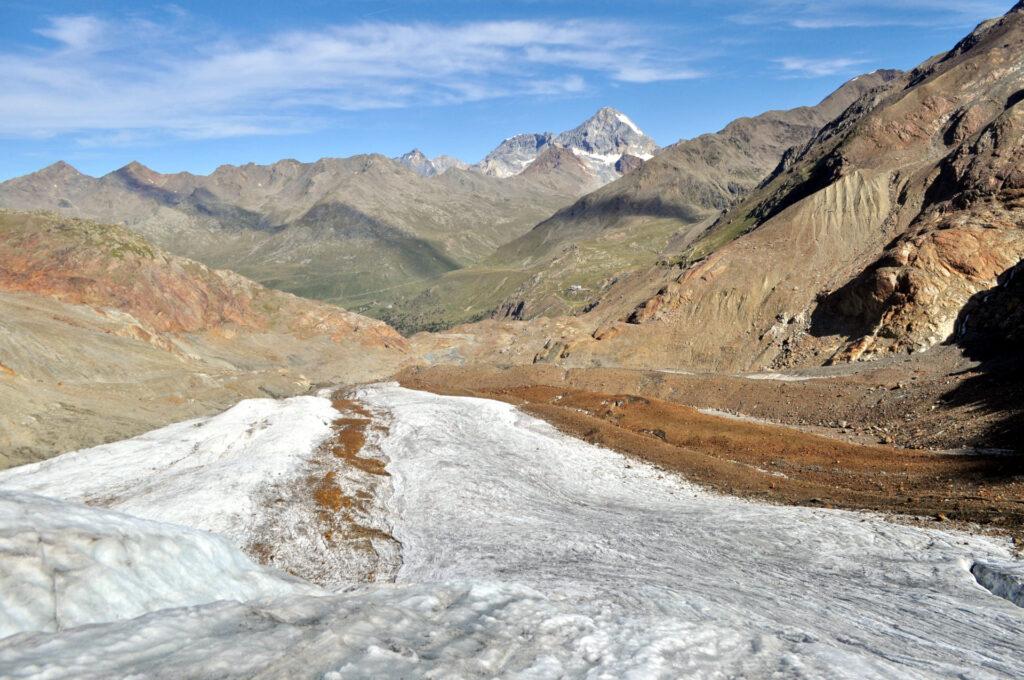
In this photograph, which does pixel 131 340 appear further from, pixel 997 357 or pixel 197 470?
pixel 997 357

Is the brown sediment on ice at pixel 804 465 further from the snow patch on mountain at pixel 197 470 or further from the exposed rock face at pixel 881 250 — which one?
the exposed rock face at pixel 881 250

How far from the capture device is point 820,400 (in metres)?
42.1

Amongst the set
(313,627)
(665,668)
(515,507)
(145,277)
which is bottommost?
(515,507)

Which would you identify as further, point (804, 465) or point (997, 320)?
point (997, 320)

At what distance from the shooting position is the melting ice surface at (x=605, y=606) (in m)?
6.45

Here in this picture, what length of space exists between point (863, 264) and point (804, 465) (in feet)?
164

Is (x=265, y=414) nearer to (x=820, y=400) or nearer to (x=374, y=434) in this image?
(x=374, y=434)

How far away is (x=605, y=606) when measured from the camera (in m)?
10.1

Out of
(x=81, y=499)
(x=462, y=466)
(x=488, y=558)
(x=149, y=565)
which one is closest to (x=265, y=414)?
(x=81, y=499)

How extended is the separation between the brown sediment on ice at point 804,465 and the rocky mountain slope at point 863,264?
25.8m

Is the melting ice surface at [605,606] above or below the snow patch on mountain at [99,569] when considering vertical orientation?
below

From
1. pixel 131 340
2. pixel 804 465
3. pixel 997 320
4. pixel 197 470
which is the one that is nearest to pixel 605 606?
pixel 197 470

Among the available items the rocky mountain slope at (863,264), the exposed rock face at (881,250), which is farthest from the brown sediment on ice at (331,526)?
the exposed rock face at (881,250)

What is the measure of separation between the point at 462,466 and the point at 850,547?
15740 mm
